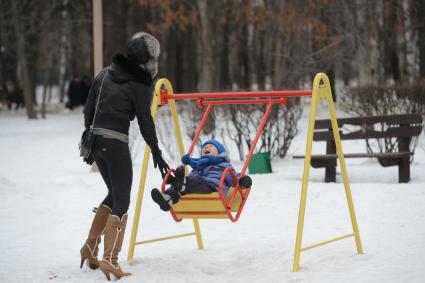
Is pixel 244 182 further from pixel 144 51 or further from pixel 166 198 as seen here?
pixel 144 51

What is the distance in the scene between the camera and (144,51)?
5699 millimetres

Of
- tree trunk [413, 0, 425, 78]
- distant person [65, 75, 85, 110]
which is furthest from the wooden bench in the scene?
distant person [65, 75, 85, 110]

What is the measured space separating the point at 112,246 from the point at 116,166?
1.83ft

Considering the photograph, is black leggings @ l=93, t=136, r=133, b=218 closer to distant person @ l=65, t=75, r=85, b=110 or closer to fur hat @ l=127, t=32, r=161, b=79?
fur hat @ l=127, t=32, r=161, b=79

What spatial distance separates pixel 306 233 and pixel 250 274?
166 centimetres

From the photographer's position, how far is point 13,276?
600cm

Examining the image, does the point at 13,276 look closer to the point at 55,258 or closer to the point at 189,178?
the point at 55,258

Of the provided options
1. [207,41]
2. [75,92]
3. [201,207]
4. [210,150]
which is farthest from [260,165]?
[75,92]

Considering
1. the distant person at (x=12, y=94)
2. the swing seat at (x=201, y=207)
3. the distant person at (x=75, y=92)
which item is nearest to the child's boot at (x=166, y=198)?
the swing seat at (x=201, y=207)

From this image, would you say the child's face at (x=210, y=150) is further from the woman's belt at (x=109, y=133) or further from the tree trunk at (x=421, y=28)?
the tree trunk at (x=421, y=28)

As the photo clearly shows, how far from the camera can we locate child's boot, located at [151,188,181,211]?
558 centimetres

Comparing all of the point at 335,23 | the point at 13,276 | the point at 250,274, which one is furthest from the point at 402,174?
the point at 335,23

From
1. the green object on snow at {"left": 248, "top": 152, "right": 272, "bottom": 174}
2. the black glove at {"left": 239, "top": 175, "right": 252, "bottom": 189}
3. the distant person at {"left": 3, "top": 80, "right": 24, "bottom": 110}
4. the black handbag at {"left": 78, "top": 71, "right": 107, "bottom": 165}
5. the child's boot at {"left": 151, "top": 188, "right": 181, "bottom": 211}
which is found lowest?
the distant person at {"left": 3, "top": 80, "right": 24, "bottom": 110}

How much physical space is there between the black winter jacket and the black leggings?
0.11m
